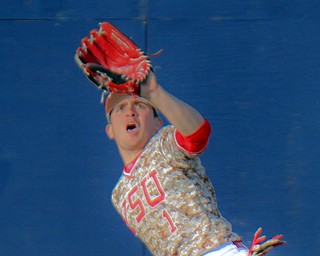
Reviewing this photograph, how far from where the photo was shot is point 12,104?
15.7ft

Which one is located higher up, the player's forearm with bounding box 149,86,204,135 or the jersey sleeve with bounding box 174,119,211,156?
the player's forearm with bounding box 149,86,204,135

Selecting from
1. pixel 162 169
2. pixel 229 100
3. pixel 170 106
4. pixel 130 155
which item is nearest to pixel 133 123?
pixel 130 155

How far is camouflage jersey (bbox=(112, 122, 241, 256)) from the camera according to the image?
360cm

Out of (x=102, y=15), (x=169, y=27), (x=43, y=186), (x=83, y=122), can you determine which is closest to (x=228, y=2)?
(x=169, y=27)

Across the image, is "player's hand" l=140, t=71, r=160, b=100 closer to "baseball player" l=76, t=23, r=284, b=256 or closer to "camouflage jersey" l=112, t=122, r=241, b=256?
"baseball player" l=76, t=23, r=284, b=256

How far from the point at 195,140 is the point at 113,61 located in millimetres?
410

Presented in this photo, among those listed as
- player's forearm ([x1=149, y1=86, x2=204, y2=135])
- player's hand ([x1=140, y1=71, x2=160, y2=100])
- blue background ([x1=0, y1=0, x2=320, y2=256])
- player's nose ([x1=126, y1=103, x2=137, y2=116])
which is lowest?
blue background ([x1=0, y1=0, x2=320, y2=256])

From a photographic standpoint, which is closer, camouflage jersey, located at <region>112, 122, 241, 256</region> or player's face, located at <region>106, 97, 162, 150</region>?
camouflage jersey, located at <region>112, 122, 241, 256</region>

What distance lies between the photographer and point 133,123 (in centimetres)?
383

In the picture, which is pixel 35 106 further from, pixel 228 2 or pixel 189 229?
pixel 189 229

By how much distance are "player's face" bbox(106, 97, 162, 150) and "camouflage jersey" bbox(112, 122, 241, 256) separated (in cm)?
8

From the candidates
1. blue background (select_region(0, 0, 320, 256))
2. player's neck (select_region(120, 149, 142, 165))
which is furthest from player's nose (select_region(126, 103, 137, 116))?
blue background (select_region(0, 0, 320, 256))

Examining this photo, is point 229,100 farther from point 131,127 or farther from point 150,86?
point 150,86

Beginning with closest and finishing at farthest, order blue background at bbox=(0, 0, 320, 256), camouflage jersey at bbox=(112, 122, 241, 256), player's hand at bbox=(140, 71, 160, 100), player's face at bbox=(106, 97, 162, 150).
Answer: player's hand at bbox=(140, 71, 160, 100) → camouflage jersey at bbox=(112, 122, 241, 256) → player's face at bbox=(106, 97, 162, 150) → blue background at bbox=(0, 0, 320, 256)
